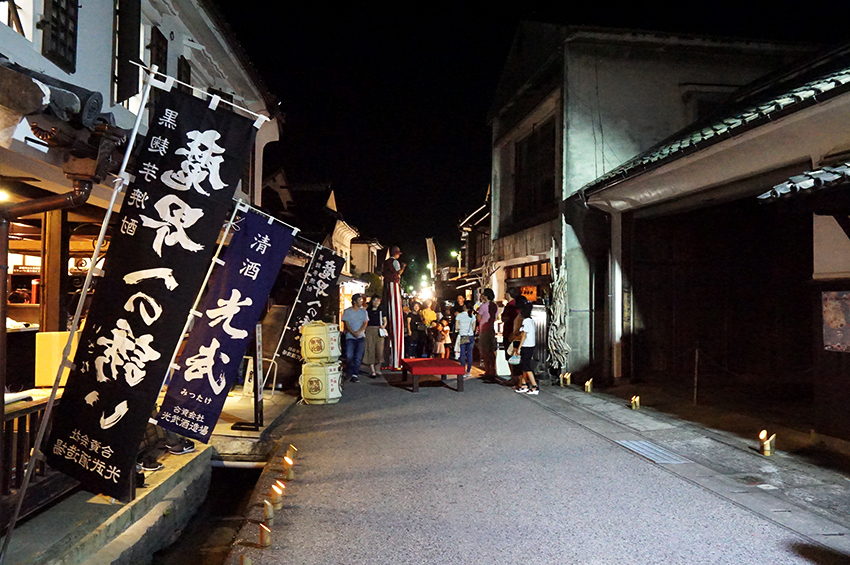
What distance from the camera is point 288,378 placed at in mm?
11953

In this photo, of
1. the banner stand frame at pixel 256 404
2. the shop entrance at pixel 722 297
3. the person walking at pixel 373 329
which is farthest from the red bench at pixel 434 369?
the shop entrance at pixel 722 297

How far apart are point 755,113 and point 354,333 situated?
9512mm

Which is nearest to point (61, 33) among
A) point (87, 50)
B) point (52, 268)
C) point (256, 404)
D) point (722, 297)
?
point (87, 50)

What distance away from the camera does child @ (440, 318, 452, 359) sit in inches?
756

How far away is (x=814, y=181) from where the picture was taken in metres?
6.02

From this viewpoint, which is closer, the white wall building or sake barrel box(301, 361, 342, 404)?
the white wall building

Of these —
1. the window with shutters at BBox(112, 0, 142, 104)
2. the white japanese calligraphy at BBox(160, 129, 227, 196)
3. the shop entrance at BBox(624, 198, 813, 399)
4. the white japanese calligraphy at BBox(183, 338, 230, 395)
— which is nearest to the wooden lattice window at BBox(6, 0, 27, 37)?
the window with shutters at BBox(112, 0, 142, 104)

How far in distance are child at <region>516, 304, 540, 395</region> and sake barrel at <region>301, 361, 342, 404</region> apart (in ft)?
13.9

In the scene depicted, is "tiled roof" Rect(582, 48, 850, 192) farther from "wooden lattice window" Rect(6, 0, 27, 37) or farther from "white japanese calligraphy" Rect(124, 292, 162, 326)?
"wooden lattice window" Rect(6, 0, 27, 37)

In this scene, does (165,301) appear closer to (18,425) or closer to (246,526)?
(18,425)

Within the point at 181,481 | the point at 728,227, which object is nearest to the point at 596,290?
the point at 728,227

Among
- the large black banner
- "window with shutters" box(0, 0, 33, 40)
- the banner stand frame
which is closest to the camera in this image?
the large black banner

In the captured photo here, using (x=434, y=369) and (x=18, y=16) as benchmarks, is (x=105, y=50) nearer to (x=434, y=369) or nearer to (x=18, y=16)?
(x=18, y=16)

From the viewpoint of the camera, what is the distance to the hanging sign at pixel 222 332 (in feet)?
20.5
